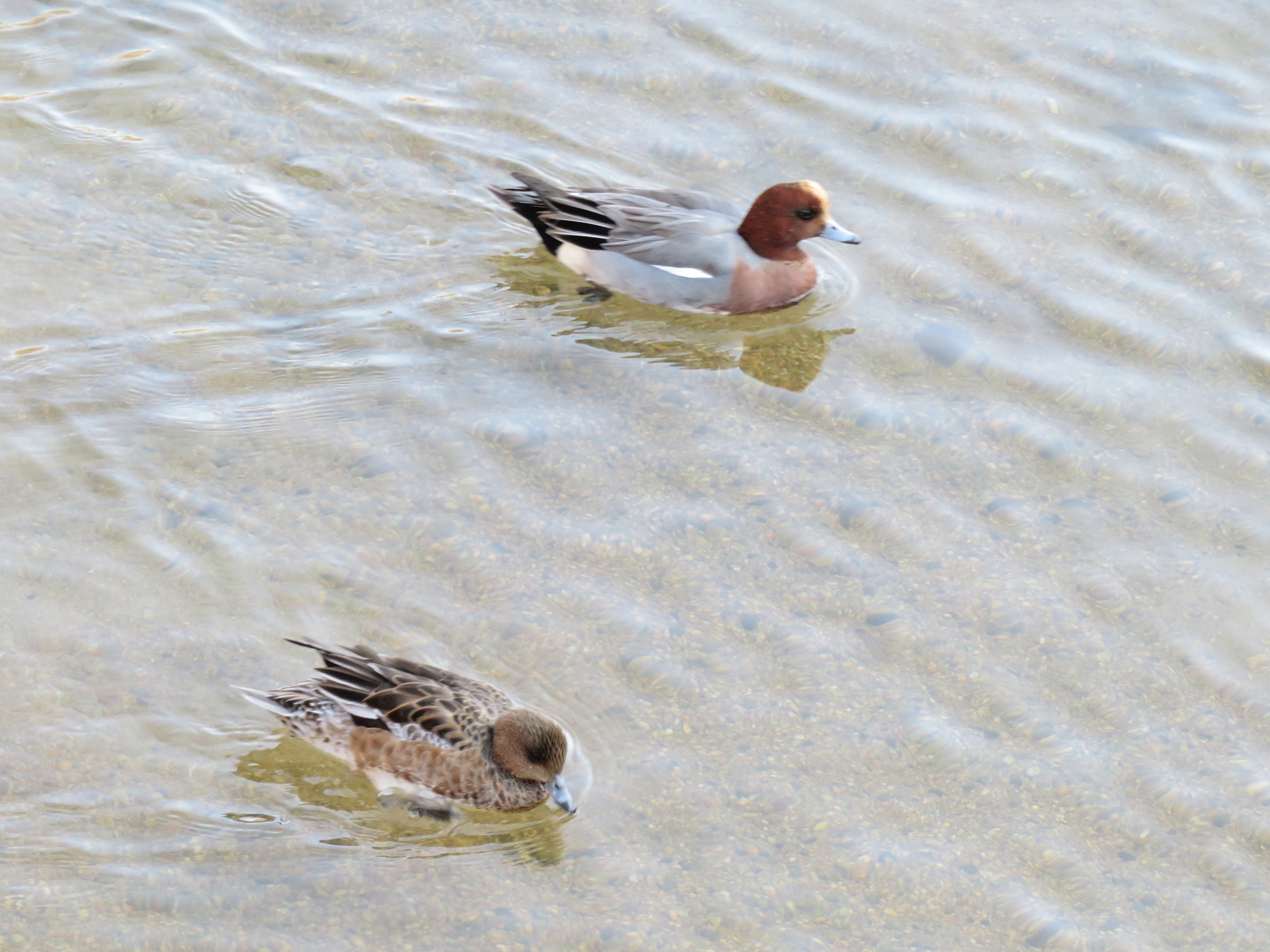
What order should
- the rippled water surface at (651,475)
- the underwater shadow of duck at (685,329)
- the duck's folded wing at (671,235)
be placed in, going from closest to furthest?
the rippled water surface at (651,475), the underwater shadow of duck at (685,329), the duck's folded wing at (671,235)

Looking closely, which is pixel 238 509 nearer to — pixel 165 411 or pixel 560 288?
pixel 165 411

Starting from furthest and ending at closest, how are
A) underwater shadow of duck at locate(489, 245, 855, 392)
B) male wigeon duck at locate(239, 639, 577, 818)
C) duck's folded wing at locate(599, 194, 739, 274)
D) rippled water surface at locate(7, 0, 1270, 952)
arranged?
duck's folded wing at locate(599, 194, 739, 274) < underwater shadow of duck at locate(489, 245, 855, 392) < male wigeon duck at locate(239, 639, 577, 818) < rippled water surface at locate(7, 0, 1270, 952)

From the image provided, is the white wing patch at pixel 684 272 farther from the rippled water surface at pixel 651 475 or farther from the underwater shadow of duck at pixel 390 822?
the underwater shadow of duck at pixel 390 822

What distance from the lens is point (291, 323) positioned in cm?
719

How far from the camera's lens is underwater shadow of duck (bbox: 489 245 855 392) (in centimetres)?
748

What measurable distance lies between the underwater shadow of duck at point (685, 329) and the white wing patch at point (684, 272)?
0.64ft

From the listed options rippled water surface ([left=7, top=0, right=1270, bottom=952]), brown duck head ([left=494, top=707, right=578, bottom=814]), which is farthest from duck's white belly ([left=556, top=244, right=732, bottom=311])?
brown duck head ([left=494, top=707, right=578, bottom=814])

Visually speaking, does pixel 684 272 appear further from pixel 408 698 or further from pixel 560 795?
pixel 560 795

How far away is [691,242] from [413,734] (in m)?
3.41

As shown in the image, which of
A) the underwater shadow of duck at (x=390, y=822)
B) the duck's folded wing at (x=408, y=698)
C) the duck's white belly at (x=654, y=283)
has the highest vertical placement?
the duck's white belly at (x=654, y=283)

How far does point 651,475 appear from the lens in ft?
21.8

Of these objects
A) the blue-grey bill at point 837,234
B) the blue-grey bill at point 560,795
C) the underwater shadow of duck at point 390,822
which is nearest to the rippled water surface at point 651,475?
the underwater shadow of duck at point 390,822

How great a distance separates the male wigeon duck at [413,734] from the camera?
5246 millimetres

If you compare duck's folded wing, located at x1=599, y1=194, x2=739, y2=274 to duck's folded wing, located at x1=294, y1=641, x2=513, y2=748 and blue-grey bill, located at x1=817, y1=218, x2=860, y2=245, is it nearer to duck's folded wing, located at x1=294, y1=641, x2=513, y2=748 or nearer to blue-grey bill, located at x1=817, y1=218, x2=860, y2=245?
blue-grey bill, located at x1=817, y1=218, x2=860, y2=245
